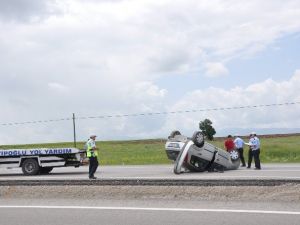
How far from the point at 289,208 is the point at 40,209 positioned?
4923 millimetres

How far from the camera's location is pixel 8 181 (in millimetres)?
13914

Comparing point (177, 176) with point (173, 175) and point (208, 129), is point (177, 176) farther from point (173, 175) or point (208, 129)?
point (208, 129)

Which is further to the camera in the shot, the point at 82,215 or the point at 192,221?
the point at 82,215

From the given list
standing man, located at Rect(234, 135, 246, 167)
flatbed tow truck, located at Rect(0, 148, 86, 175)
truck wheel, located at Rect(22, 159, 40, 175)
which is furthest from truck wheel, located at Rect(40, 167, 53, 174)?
standing man, located at Rect(234, 135, 246, 167)

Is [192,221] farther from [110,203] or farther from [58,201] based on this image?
[58,201]

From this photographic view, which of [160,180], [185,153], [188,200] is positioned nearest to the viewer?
[188,200]

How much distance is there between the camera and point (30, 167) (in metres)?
21.7

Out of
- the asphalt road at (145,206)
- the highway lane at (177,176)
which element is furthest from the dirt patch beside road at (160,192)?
the highway lane at (177,176)

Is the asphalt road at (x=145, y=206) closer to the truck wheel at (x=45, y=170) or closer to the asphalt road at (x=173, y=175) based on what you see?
the asphalt road at (x=173, y=175)

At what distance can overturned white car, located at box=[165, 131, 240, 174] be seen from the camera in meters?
19.5

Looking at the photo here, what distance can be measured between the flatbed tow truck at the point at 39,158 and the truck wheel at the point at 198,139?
199 inches

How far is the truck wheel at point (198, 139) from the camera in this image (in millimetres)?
19656

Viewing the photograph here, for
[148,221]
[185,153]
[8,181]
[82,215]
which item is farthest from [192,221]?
[185,153]

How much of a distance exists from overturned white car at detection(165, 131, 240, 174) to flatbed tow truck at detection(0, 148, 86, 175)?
4.12 metres
